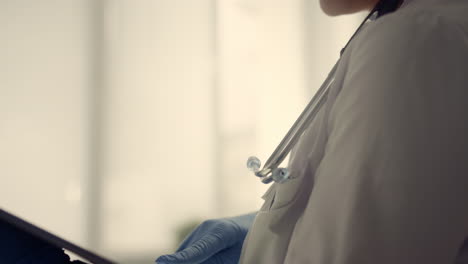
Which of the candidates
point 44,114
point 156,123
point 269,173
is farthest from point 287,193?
point 44,114

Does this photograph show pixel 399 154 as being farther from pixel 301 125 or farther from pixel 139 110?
pixel 139 110

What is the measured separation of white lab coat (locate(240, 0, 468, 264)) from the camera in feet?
1.26

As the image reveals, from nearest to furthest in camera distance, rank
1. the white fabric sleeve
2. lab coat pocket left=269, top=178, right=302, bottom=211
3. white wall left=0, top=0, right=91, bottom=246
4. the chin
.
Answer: the white fabric sleeve
lab coat pocket left=269, top=178, right=302, bottom=211
the chin
white wall left=0, top=0, right=91, bottom=246

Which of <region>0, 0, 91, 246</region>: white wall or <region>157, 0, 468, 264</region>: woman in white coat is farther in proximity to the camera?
<region>0, 0, 91, 246</region>: white wall

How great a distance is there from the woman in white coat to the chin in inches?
13.1

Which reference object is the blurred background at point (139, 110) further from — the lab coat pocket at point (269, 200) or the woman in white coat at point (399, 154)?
the woman in white coat at point (399, 154)

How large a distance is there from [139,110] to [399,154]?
4.25ft

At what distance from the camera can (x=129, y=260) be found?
4.73 ft

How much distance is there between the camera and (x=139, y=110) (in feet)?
5.12

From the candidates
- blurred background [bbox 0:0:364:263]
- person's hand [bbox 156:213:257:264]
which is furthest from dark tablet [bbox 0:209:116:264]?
blurred background [bbox 0:0:364:263]

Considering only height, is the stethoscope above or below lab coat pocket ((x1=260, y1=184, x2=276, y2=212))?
above

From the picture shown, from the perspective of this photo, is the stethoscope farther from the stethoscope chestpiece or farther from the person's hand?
the person's hand

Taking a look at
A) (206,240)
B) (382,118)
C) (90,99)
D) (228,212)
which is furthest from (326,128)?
(90,99)

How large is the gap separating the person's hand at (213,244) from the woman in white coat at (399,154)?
0.68 ft
